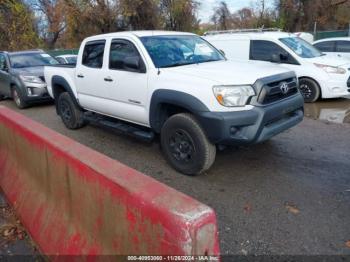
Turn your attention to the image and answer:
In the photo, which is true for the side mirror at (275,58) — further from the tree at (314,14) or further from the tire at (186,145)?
the tree at (314,14)

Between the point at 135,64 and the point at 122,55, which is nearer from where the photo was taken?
the point at 135,64

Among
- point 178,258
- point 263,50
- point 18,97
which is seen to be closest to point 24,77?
point 18,97

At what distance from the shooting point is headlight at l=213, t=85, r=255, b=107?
3918 millimetres

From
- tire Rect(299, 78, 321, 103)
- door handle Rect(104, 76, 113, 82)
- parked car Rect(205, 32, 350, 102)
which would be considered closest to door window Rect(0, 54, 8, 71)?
door handle Rect(104, 76, 113, 82)

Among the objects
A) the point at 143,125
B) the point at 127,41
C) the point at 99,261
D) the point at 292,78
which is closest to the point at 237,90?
the point at 292,78

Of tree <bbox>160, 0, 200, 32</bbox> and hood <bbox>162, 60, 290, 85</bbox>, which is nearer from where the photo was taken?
hood <bbox>162, 60, 290, 85</bbox>

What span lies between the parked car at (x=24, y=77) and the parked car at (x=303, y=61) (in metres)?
6.04

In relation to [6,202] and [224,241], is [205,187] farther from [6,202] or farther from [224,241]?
[6,202]

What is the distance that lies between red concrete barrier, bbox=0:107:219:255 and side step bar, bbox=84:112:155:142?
1.74 m

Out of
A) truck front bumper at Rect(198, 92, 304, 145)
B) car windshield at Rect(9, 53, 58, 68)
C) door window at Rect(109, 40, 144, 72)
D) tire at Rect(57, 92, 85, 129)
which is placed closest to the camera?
truck front bumper at Rect(198, 92, 304, 145)

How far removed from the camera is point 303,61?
28.0 feet

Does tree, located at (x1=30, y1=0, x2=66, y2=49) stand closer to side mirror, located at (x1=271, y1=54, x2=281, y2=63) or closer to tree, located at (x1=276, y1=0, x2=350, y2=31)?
tree, located at (x1=276, y1=0, x2=350, y2=31)

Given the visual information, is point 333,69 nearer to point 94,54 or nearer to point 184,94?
point 184,94

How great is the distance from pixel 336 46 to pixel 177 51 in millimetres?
9309
